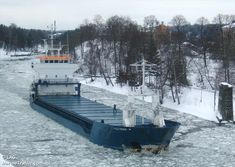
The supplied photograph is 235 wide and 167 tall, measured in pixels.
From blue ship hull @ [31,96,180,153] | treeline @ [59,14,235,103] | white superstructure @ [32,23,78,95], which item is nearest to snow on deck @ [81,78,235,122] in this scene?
treeline @ [59,14,235,103]

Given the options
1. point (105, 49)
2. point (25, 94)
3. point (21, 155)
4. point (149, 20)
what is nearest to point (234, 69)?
point (25, 94)

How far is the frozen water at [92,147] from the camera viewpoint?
1573 cm

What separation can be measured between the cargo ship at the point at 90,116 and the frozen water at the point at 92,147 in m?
0.36

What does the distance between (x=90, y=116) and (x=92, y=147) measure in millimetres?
3377

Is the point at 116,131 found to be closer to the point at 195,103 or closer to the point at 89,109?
the point at 89,109

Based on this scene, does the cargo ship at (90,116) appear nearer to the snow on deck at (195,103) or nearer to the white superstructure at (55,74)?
the white superstructure at (55,74)

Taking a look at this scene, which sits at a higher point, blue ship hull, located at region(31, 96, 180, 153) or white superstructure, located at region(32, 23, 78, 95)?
white superstructure, located at region(32, 23, 78, 95)

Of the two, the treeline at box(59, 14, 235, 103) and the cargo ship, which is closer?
the cargo ship

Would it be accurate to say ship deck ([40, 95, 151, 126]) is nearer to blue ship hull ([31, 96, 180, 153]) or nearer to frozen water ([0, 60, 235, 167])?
blue ship hull ([31, 96, 180, 153])

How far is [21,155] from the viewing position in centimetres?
1650

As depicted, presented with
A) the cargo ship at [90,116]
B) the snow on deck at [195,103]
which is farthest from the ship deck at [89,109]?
the snow on deck at [195,103]

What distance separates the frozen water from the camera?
15.7 m

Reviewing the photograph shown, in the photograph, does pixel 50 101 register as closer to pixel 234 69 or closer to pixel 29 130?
pixel 29 130

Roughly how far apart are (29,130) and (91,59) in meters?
38.1
